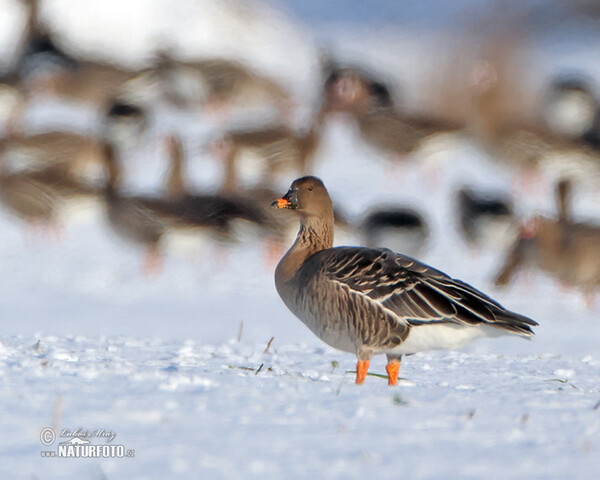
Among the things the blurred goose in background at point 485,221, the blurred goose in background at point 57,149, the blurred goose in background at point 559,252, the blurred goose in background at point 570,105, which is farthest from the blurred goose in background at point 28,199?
the blurred goose in background at point 570,105

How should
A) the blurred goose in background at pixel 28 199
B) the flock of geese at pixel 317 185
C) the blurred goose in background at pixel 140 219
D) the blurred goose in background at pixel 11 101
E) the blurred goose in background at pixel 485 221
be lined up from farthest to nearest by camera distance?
1. the blurred goose in background at pixel 11 101
2. the blurred goose in background at pixel 28 199
3. the blurred goose in background at pixel 485 221
4. the blurred goose in background at pixel 140 219
5. the flock of geese at pixel 317 185

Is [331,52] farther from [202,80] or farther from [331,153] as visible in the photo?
[331,153]

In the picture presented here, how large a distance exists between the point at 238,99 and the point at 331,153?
14.1 feet

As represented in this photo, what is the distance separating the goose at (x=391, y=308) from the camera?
553 cm

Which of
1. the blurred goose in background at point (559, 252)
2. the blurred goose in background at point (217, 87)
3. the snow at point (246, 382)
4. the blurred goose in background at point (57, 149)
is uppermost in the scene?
the blurred goose in background at point (217, 87)

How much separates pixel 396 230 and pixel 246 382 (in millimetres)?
9534

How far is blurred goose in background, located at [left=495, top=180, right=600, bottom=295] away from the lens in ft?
40.4

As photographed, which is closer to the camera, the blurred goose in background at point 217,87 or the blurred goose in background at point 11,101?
the blurred goose in background at point 11,101

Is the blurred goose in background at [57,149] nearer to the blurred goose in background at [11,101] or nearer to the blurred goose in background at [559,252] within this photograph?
the blurred goose in background at [11,101]

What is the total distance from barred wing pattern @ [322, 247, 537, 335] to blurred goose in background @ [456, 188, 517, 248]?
8995 mm

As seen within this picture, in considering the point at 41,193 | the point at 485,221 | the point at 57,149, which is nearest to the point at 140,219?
the point at 41,193

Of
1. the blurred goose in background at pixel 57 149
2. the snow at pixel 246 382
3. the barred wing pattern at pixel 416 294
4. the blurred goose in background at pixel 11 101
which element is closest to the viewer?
the snow at pixel 246 382

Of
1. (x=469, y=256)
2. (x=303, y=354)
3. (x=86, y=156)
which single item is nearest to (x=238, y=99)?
(x=86, y=156)

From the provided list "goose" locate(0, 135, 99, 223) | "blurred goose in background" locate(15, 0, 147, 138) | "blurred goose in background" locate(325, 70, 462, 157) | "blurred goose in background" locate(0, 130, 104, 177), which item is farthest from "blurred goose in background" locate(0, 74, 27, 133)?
"blurred goose in background" locate(325, 70, 462, 157)
